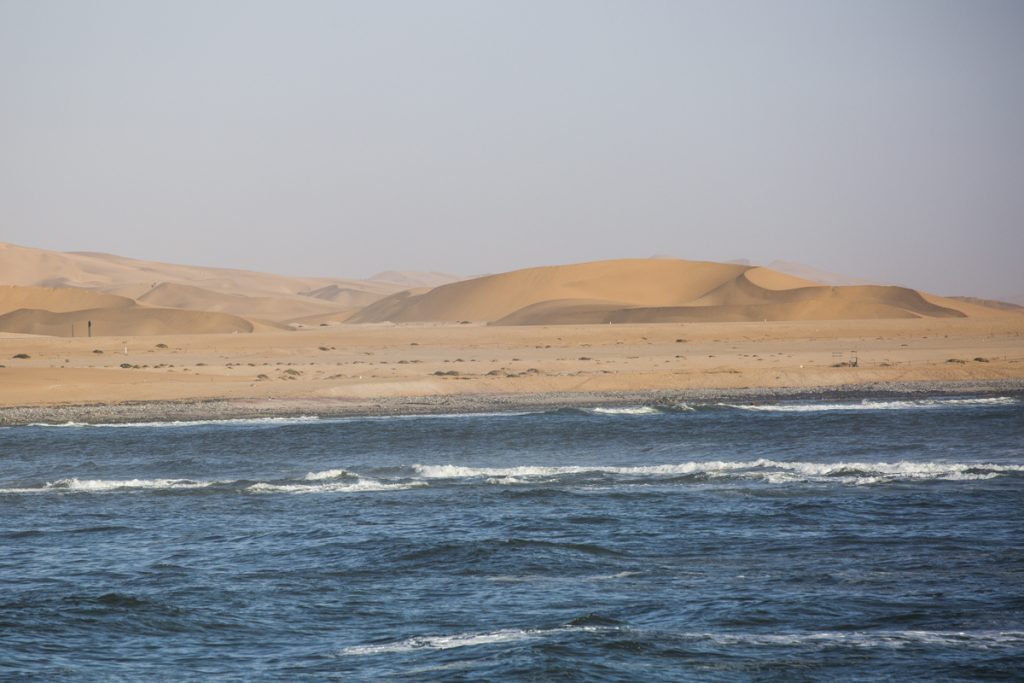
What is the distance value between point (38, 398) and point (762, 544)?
27.8m

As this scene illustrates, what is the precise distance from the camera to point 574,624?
494 inches

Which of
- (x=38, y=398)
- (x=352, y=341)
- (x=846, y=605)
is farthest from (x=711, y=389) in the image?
(x=352, y=341)

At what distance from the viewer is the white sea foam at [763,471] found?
21.7m

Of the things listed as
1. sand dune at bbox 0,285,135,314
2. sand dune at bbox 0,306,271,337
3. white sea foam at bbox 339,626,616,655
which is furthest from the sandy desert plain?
white sea foam at bbox 339,626,616,655

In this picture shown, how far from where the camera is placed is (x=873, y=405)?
34219 mm

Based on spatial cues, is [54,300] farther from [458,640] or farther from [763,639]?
[763,639]

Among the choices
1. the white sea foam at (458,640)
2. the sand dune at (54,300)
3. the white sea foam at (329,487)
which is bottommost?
the white sea foam at (458,640)

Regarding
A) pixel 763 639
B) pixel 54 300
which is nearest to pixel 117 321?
pixel 54 300

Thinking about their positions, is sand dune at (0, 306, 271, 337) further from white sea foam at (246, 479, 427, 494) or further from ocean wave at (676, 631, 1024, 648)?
ocean wave at (676, 631, 1024, 648)

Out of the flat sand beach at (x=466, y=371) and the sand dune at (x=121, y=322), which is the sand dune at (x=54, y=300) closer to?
the sand dune at (x=121, y=322)

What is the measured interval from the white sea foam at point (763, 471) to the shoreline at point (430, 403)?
10.8 meters

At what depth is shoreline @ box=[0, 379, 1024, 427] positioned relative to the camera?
34.3 meters

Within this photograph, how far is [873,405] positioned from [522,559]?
20985mm

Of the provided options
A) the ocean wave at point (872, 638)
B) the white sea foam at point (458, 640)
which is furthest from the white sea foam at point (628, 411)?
the ocean wave at point (872, 638)
